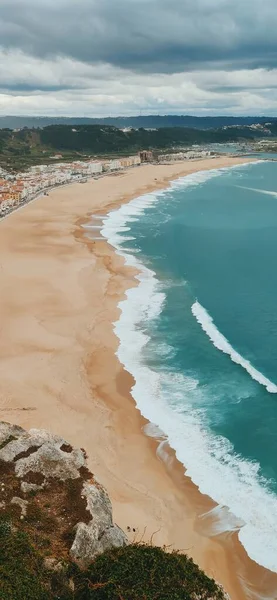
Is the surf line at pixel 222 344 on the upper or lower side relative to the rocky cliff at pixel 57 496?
lower

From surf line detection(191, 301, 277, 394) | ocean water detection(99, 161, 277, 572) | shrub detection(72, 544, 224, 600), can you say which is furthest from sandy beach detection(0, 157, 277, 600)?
surf line detection(191, 301, 277, 394)

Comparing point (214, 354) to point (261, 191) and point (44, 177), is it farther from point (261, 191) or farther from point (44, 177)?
point (44, 177)

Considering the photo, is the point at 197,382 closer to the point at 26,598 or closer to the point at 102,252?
the point at 26,598

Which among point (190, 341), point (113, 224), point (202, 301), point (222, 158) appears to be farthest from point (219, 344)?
point (222, 158)

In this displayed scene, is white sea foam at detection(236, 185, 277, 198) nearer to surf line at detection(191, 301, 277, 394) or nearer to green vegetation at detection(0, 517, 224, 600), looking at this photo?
surf line at detection(191, 301, 277, 394)

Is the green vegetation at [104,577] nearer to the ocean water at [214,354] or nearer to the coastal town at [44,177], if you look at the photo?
the ocean water at [214,354]

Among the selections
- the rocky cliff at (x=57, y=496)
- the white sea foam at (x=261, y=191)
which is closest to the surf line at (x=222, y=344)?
the rocky cliff at (x=57, y=496)

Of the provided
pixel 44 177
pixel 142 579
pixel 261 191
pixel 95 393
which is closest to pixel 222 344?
pixel 95 393
